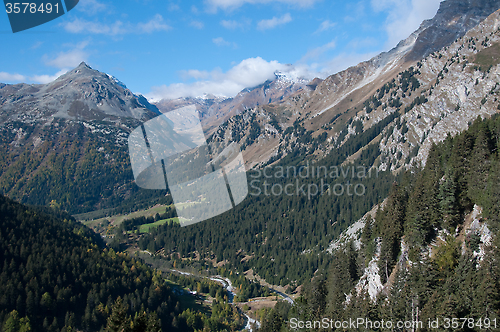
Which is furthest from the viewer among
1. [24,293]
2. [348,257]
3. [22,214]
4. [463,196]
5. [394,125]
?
[394,125]

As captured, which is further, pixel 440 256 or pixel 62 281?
pixel 62 281

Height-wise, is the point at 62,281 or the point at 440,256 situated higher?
the point at 440,256

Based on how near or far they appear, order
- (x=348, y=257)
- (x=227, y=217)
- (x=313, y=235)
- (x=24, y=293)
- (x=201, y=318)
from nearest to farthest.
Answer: (x=348, y=257)
(x=24, y=293)
(x=201, y=318)
(x=313, y=235)
(x=227, y=217)

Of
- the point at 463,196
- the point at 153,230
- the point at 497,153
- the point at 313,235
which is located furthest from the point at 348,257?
the point at 153,230

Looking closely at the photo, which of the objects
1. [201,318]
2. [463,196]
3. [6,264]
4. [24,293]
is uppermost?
[463,196]

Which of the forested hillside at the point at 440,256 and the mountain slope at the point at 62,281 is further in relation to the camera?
the mountain slope at the point at 62,281

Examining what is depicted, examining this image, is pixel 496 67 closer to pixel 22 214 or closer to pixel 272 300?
pixel 272 300

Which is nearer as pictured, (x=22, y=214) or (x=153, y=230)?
(x=22, y=214)

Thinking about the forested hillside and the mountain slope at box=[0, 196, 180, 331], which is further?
the mountain slope at box=[0, 196, 180, 331]
